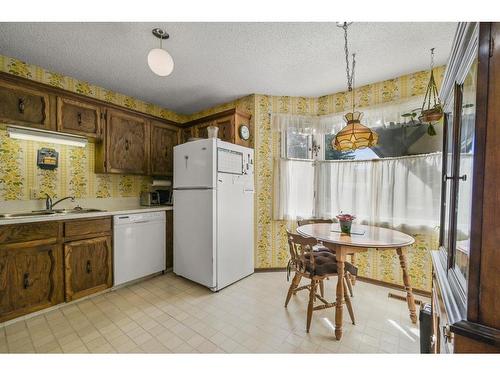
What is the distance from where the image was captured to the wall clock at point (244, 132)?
2.90m

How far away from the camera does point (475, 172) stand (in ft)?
2.04

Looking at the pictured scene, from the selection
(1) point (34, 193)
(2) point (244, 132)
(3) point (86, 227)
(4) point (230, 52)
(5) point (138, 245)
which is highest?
(4) point (230, 52)

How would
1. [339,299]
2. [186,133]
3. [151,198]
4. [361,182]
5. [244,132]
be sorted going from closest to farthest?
[339,299], [361,182], [244,132], [151,198], [186,133]

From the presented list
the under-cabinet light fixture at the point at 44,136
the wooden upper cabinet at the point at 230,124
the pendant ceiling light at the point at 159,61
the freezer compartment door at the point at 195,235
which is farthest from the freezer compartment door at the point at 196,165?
the under-cabinet light fixture at the point at 44,136

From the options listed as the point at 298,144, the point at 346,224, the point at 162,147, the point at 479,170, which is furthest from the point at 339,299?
the point at 162,147

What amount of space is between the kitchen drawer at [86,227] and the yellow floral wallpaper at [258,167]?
66 cm

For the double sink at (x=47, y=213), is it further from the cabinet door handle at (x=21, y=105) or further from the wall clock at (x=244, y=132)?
the wall clock at (x=244, y=132)

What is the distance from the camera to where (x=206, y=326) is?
1.82 metres

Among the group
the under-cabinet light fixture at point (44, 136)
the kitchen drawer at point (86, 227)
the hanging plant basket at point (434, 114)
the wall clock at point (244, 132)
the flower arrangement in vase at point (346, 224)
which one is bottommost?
the kitchen drawer at point (86, 227)

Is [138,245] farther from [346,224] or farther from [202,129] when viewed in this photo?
[346,224]

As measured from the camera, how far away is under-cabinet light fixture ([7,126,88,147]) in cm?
208

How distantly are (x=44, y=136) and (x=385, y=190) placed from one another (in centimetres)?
384

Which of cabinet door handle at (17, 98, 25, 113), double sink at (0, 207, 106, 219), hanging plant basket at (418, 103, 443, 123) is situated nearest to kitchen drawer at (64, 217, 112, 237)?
double sink at (0, 207, 106, 219)
